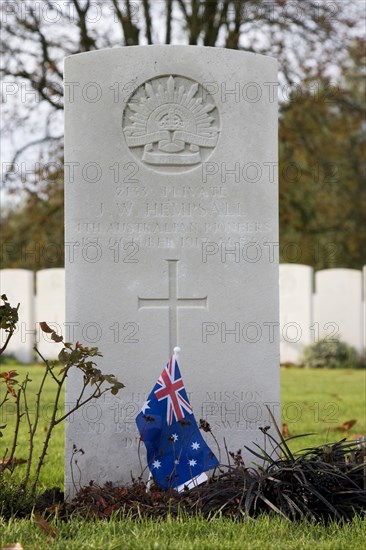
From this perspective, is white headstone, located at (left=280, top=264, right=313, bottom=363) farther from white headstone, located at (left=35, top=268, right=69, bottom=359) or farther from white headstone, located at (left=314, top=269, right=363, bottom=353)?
white headstone, located at (left=35, top=268, right=69, bottom=359)

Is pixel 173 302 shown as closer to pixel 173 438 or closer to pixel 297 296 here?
pixel 173 438

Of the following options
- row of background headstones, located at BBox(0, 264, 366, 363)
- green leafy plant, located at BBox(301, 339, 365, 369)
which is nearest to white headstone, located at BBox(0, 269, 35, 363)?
row of background headstones, located at BBox(0, 264, 366, 363)

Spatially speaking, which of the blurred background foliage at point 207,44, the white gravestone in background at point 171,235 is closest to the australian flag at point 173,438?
the white gravestone in background at point 171,235

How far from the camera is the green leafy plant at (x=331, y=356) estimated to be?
505 inches

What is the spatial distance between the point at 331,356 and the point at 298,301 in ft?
3.32

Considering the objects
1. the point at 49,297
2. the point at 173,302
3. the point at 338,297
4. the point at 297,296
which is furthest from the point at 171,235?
the point at 338,297

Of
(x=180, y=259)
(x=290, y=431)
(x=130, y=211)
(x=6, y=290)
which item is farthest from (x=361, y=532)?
(x=6, y=290)

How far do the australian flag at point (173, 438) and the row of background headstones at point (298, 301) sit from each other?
8.68 meters

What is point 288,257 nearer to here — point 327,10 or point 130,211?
point 327,10

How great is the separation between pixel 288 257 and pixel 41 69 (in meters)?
8.04

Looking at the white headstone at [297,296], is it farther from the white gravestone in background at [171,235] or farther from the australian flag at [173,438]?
the australian flag at [173,438]

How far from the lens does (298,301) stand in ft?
42.3

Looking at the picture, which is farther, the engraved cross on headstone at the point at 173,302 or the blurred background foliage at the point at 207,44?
the blurred background foliage at the point at 207,44

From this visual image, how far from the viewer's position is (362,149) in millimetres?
16000
